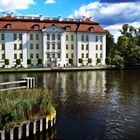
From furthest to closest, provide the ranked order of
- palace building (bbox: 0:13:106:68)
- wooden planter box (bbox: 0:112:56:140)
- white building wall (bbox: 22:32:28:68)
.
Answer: white building wall (bbox: 22:32:28:68), palace building (bbox: 0:13:106:68), wooden planter box (bbox: 0:112:56:140)

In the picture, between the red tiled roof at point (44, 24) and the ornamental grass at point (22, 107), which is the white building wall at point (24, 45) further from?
the ornamental grass at point (22, 107)

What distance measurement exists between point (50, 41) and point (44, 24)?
5195mm

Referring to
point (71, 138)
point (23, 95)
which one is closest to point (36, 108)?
point (23, 95)

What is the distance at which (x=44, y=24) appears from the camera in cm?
10169

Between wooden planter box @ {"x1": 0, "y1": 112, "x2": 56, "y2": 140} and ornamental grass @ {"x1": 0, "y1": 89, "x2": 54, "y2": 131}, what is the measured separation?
280 millimetres

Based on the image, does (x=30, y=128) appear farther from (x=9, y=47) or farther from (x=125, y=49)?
Result: (x=125, y=49)

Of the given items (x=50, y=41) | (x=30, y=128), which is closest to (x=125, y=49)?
(x=50, y=41)

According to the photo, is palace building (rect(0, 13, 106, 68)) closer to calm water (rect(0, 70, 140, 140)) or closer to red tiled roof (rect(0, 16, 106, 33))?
red tiled roof (rect(0, 16, 106, 33))

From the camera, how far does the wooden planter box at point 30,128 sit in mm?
22516

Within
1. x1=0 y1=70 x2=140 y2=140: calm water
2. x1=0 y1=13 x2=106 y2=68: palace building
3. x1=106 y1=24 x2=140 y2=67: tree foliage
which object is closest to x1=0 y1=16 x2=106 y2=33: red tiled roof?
x1=0 y1=13 x2=106 y2=68: palace building

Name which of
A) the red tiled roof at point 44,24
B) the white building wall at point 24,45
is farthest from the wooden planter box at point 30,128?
the red tiled roof at point 44,24

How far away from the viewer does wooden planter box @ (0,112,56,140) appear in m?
22.5

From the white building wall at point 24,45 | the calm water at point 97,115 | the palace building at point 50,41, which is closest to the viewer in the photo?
the calm water at point 97,115

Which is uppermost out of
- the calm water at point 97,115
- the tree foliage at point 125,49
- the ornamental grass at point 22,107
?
the tree foliage at point 125,49
